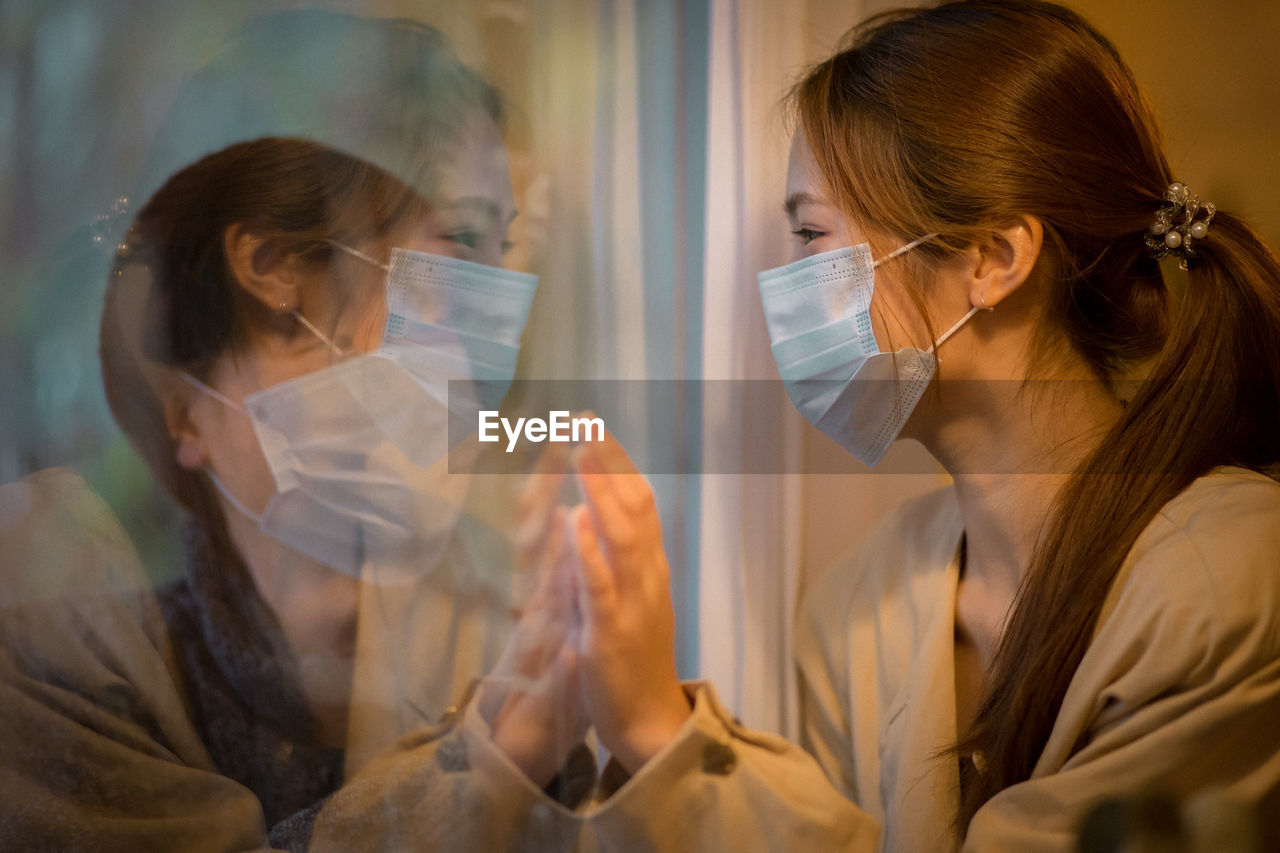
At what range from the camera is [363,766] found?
82cm

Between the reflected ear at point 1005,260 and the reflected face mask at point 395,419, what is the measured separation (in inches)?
16.2

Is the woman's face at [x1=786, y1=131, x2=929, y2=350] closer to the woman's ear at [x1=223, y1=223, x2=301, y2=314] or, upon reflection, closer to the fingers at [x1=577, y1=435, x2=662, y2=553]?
the fingers at [x1=577, y1=435, x2=662, y2=553]

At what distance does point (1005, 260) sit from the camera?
2.66 ft

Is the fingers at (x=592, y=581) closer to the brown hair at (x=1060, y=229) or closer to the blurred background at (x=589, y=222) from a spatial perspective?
the blurred background at (x=589, y=222)

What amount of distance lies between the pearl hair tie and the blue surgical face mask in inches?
7.7

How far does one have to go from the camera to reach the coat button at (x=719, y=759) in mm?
792

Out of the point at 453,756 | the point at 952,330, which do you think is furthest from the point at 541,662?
the point at 952,330

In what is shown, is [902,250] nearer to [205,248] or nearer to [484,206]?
[484,206]

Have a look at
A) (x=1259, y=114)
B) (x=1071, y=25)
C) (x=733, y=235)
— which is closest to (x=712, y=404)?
(x=733, y=235)

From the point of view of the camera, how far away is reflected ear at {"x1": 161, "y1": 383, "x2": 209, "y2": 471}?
0.80m

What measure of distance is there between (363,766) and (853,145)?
74cm

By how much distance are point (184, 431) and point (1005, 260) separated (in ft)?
2.50

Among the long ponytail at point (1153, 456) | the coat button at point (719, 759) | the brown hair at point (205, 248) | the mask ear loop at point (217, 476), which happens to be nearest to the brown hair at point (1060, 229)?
the long ponytail at point (1153, 456)

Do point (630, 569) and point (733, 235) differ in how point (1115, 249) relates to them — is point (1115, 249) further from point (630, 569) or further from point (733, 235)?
point (630, 569)
